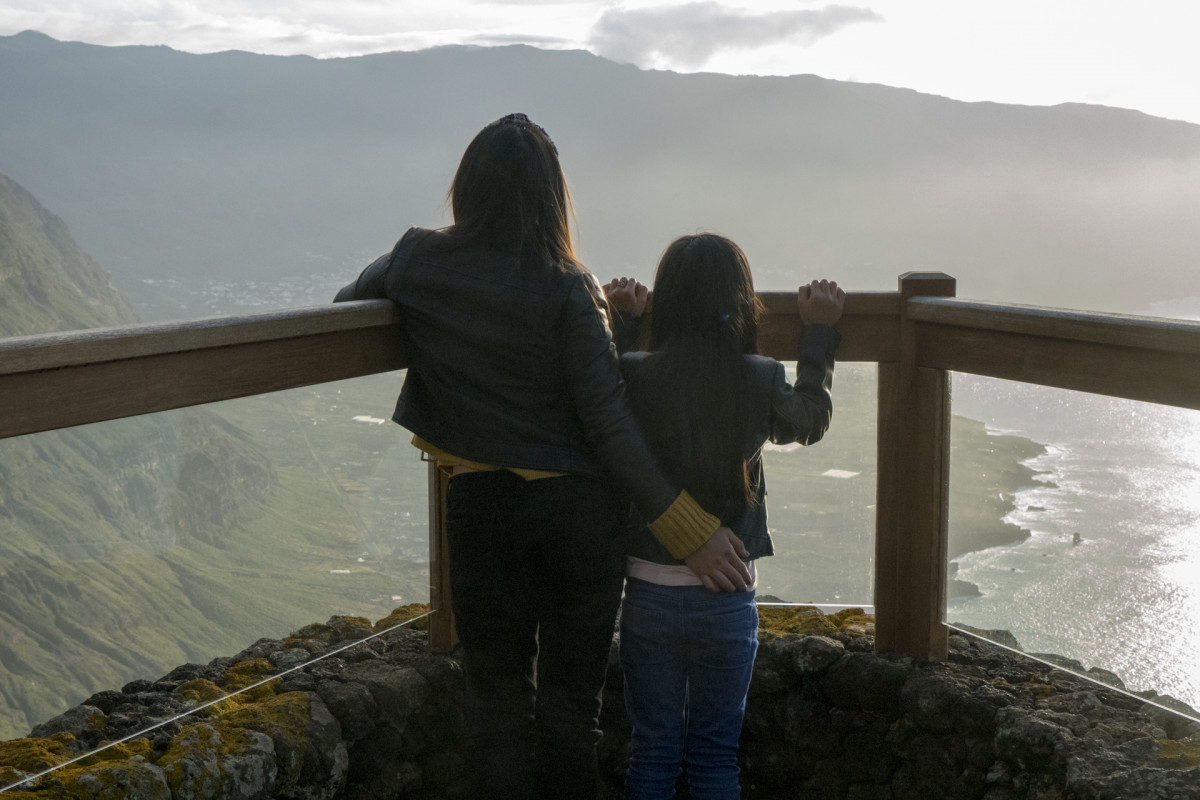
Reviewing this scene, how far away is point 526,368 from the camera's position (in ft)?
6.26

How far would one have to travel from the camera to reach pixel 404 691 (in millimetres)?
2482

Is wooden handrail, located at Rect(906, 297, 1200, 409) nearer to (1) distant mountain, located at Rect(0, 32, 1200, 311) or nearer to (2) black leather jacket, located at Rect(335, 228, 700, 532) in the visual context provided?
(2) black leather jacket, located at Rect(335, 228, 700, 532)

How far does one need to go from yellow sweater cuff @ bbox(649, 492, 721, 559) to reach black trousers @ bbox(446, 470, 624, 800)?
10 centimetres

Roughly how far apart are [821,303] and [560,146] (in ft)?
461

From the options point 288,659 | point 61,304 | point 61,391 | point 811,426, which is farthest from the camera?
point 61,304

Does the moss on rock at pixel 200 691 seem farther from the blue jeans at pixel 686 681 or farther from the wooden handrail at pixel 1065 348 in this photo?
the wooden handrail at pixel 1065 348

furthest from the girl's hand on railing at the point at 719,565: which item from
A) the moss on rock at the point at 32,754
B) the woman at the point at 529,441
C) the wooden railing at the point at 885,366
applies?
the moss on rock at the point at 32,754

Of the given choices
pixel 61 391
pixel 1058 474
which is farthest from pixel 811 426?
pixel 61 391

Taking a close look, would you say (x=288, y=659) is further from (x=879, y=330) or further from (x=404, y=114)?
(x=404, y=114)

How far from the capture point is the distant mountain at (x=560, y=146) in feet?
385

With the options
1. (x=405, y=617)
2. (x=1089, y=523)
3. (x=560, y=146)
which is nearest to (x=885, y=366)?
(x=1089, y=523)

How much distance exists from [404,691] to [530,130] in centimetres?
148

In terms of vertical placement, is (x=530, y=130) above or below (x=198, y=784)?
above

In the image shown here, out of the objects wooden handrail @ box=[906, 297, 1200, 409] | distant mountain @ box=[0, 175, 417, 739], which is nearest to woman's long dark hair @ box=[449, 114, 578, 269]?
distant mountain @ box=[0, 175, 417, 739]
